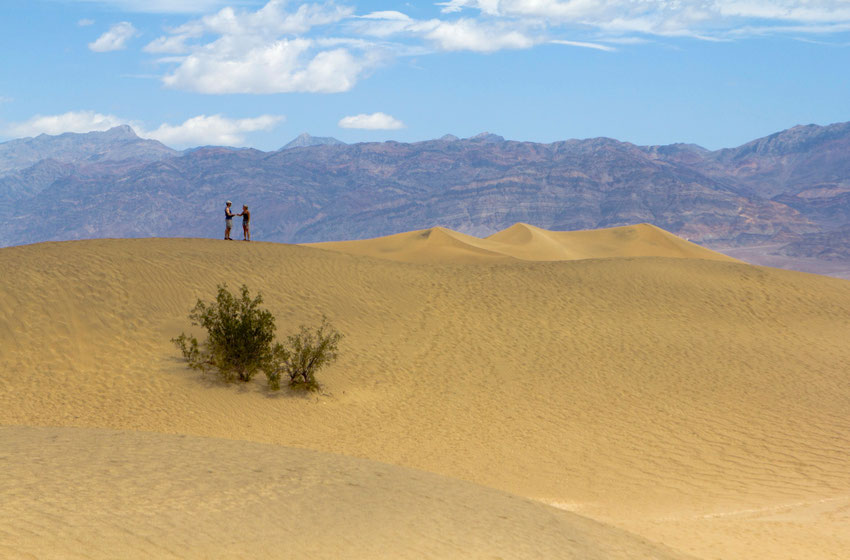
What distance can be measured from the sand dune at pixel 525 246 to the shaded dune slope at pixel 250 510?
1816 inches

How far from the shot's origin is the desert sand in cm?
798

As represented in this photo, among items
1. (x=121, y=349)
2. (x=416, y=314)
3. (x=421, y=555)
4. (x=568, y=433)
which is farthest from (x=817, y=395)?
(x=121, y=349)

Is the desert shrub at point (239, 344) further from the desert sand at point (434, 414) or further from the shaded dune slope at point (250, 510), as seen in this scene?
the shaded dune slope at point (250, 510)

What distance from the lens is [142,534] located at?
6988mm

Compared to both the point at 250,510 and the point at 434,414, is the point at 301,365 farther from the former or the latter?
the point at 250,510

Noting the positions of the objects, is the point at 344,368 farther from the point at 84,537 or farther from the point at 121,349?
the point at 84,537

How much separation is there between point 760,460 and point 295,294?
44.7 feet

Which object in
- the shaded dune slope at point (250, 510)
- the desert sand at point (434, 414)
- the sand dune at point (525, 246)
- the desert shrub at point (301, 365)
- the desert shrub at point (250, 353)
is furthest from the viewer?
the sand dune at point (525, 246)

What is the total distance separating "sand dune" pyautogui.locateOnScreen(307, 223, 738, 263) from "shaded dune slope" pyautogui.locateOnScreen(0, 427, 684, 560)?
4612 cm

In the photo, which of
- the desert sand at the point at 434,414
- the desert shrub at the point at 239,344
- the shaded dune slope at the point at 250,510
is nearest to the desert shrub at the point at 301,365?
the desert shrub at the point at 239,344

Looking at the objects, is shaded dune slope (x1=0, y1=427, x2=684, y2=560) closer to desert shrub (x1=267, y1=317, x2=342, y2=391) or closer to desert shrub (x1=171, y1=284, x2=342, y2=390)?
desert shrub (x1=267, y1=317, x2=342, y2=391)

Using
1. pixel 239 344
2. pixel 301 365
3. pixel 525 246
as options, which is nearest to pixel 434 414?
pixel 301 365

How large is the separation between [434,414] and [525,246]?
5301 centimetres

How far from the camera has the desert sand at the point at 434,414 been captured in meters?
7.98
